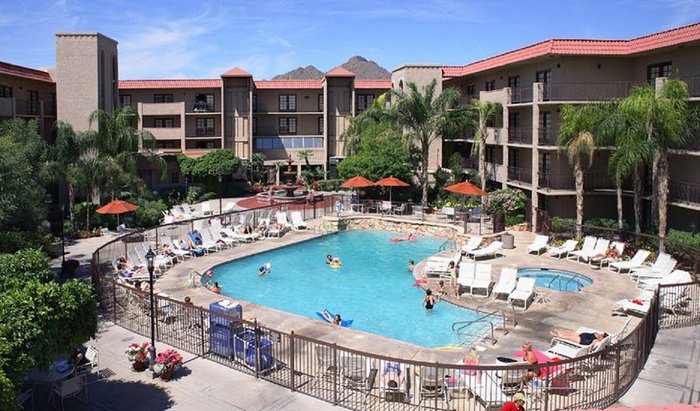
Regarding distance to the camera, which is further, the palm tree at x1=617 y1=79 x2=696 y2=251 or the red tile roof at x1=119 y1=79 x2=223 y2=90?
the red tile roof at x1=119 y1=79 x2=223 y2=90

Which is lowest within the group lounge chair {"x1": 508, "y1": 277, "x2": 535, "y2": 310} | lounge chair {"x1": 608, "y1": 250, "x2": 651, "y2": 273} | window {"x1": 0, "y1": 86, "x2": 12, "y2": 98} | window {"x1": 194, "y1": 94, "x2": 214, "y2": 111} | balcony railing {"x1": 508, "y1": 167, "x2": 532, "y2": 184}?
lounge chair {"x1": 508, "y1": 277, "x2": 535, "y2": 310}

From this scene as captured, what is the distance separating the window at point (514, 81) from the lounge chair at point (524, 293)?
2164 cm

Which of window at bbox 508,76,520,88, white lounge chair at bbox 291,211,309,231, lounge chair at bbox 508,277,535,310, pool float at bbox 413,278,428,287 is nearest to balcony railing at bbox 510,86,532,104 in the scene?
window at bbox 508,76,520,88

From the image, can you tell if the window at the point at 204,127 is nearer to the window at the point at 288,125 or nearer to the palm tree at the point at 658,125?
the window at the point at 288,125

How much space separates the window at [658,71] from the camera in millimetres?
31534

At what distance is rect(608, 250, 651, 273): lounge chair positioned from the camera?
24.4 m

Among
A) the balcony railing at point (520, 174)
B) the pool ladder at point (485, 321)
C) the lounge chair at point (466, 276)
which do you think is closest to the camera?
the pool ladder at point (485, 321)

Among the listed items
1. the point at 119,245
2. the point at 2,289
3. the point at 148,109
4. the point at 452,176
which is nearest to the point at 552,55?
the point at 452,176

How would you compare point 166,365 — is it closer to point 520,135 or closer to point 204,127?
point 520,135

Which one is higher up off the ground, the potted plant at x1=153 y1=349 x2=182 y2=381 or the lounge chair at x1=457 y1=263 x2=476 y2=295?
the lounge chair at x1=457 y1=263 x2=476 y2=295

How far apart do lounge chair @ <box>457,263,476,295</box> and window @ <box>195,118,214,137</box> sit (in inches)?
1604

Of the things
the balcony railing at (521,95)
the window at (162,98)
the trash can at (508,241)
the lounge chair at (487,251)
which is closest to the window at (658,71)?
the balcony railing at (521,95)

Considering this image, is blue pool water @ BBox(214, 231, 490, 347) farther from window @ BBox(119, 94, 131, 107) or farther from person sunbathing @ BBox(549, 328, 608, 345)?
window @ BBox(119, 94, 131, 107)

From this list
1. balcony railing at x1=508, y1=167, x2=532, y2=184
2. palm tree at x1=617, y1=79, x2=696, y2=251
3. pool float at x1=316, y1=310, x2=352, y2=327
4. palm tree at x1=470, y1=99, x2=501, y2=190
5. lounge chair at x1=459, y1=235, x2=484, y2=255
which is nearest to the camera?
pool float at x1=316, y1=310, x2=352, y2=327
